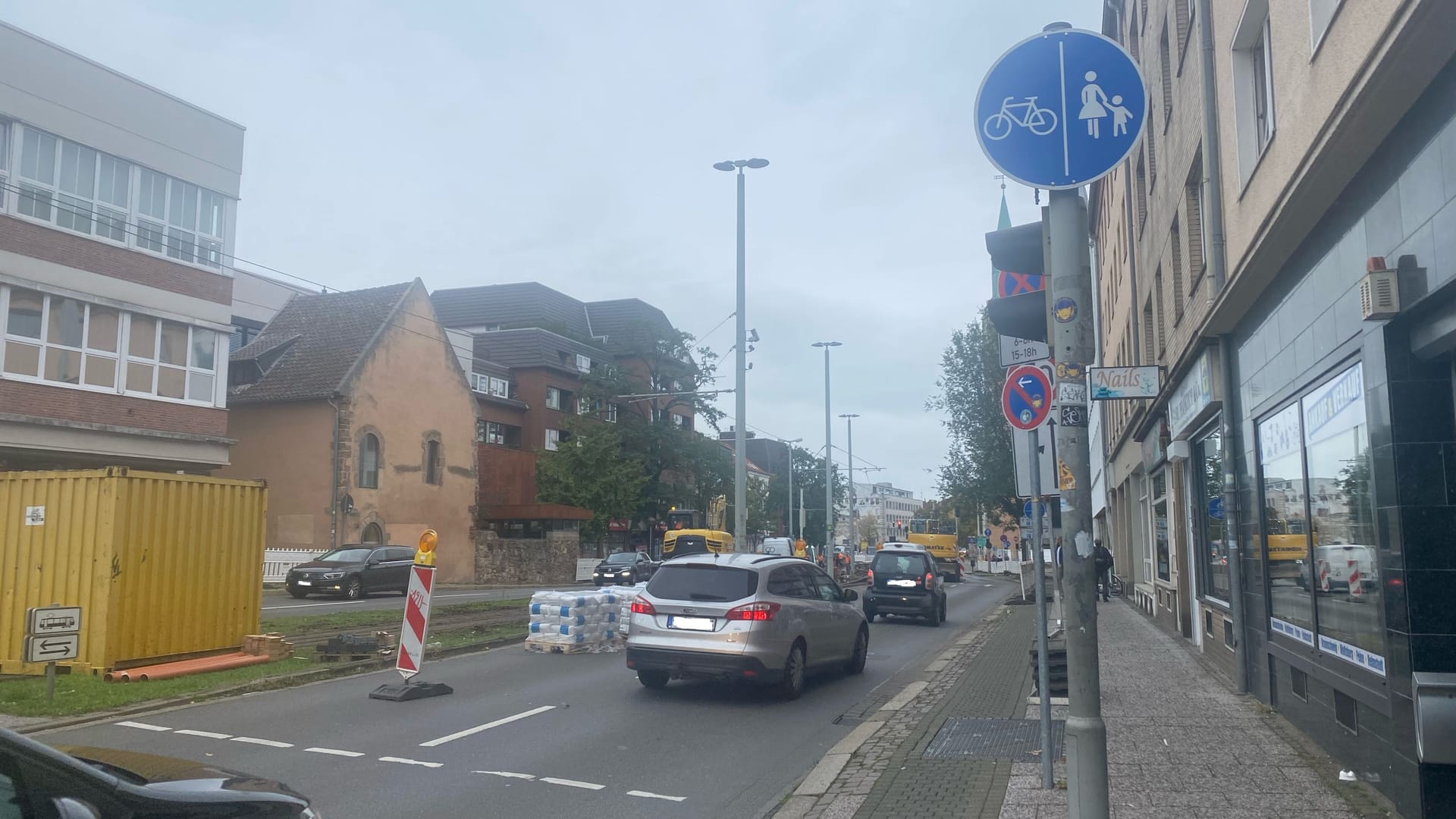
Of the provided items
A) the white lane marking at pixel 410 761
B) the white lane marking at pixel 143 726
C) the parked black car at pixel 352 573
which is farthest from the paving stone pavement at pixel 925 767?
the parked black car at pixel 352 573

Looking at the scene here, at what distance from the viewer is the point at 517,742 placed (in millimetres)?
9000

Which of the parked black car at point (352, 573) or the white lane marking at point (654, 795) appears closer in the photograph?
the white lane marking at point (654, 795)

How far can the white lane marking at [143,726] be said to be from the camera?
9156 millimetres

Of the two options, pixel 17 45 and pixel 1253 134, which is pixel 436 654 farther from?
pixel 17 45

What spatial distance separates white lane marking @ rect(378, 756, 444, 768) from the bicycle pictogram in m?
5.79

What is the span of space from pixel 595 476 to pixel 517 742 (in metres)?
44.7

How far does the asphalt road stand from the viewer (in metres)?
7.14

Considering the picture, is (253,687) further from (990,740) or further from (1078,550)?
(1078,550)

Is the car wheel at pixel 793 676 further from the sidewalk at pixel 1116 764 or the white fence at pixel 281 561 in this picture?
the white fence at pixel 281 561

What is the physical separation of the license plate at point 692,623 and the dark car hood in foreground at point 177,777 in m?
7.66

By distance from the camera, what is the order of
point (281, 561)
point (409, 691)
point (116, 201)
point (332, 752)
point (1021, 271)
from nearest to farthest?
point (1021, 271) < point (332, 752) < point (409, 691) < point (116, 201) < point (281, 561)

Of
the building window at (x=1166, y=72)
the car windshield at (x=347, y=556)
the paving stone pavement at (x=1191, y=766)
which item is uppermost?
the building window at (x=1166, y=72)

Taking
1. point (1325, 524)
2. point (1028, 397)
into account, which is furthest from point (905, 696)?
point (1325, 524)

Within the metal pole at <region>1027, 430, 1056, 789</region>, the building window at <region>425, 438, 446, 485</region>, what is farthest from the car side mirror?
the building window at <region>425, 438, 446, 485</region>
